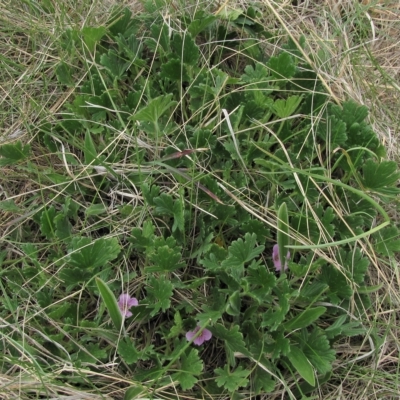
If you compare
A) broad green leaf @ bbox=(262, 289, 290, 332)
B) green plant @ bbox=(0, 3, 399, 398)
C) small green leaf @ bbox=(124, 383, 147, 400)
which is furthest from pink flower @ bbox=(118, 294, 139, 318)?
broad green leaf @ bbox=(262, 289, 290, 332)

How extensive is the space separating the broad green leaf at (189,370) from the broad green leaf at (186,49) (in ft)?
3.80

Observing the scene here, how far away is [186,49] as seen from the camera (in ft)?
7.43

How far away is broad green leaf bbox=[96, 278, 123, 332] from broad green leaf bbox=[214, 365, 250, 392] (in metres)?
0.37

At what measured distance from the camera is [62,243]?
210 centimetres

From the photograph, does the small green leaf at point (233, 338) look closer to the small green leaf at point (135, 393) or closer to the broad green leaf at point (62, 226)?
the small green leaf at point (135, 393)

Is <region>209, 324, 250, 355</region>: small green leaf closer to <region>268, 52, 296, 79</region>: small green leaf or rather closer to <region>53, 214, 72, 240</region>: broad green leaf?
<region>53, 214, 72, 240</region>: broad green leaf

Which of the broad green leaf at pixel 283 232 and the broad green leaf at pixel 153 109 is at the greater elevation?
the broad green leaf at pixel 153 109

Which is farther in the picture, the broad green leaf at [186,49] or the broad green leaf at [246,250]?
the broad green leaf at [186,49]

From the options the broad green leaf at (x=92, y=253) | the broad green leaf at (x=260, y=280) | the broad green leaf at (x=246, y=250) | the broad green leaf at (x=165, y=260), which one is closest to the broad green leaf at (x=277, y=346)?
the broad green leaf at (x=260, y=280)

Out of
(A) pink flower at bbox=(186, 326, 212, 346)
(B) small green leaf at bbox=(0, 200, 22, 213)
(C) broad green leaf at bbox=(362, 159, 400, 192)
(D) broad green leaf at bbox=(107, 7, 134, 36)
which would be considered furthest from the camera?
(D) broad green leaf at bbox=(107, 7, 134, 36)

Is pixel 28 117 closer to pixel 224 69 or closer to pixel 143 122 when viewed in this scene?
pixel 143 122

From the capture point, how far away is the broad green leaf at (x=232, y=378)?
1.80 meters

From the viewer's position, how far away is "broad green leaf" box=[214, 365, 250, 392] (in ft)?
5.92

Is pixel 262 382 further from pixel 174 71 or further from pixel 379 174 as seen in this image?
pixel 174 71
